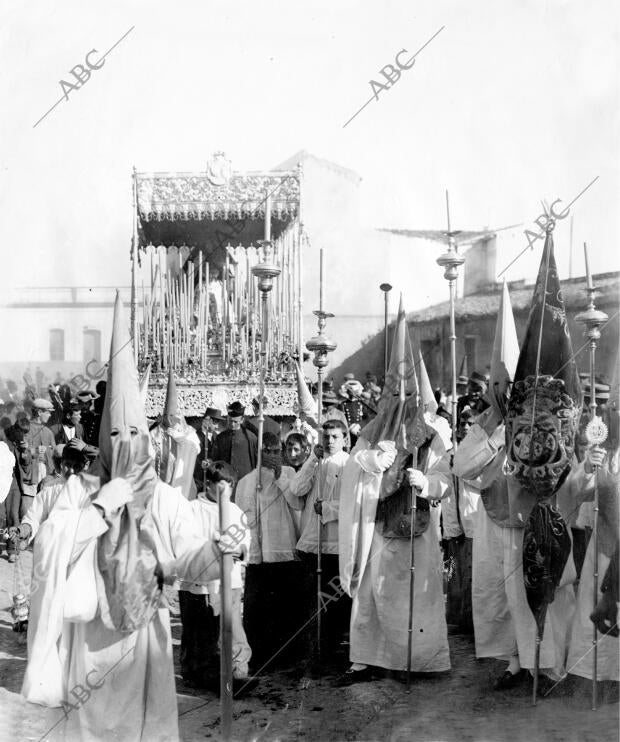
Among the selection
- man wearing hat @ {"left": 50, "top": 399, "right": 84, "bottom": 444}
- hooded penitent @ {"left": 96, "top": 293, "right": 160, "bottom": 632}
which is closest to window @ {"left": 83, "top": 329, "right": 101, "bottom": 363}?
man wearing hat @ {"left": 50, "top": 399, "right": 84, "bottom": 444}

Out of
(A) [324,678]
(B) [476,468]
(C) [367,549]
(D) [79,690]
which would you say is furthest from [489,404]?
(D) [79,690]

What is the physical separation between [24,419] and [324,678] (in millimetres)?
4476

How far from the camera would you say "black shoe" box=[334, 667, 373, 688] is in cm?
507

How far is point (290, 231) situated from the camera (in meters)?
10.4

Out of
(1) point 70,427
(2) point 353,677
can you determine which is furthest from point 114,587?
(1) point 70,427

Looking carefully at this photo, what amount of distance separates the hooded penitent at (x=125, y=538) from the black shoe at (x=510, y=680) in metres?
2.20

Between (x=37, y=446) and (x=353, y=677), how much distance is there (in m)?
4.37

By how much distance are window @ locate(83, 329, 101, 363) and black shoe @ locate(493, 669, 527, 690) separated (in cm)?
1060

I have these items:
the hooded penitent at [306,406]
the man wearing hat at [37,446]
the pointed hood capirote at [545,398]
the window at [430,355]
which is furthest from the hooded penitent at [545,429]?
the window at [430,355]

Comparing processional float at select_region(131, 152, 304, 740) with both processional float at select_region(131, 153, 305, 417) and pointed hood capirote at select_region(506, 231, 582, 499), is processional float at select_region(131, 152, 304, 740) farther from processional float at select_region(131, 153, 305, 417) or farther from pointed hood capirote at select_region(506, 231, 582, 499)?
pointed hood capirote at select_region(506, 231, 582, 499)

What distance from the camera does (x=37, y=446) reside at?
8312 mm

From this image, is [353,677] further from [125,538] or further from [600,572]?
[125,538]

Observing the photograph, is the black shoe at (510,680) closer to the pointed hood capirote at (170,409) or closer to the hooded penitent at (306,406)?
the hooded penitent at (306,406)

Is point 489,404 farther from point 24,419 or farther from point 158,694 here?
point 24,419
